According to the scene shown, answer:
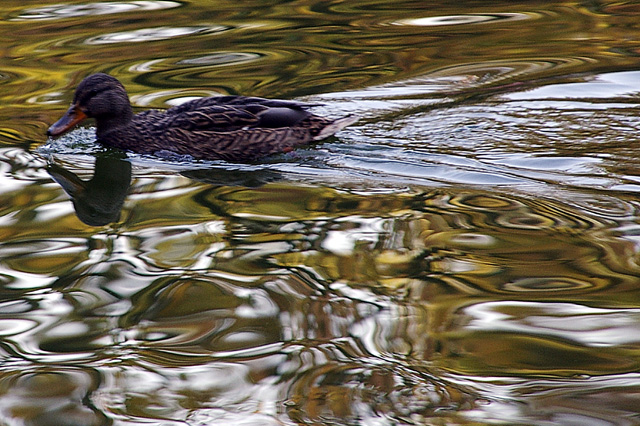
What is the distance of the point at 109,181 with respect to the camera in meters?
7.38

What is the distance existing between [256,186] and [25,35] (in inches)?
242

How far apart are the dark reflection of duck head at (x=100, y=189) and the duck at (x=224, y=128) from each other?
319 millimetres

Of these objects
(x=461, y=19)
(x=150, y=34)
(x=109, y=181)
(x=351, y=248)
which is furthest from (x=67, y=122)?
(x=461, y=19)

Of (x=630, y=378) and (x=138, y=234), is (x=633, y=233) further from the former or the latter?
(x=138, y=234)

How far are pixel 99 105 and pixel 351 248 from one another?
3.53 m

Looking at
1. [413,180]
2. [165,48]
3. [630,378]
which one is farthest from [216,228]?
[165,48]

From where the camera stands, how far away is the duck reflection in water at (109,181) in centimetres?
665

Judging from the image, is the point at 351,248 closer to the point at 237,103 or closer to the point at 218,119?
the point at 218,119

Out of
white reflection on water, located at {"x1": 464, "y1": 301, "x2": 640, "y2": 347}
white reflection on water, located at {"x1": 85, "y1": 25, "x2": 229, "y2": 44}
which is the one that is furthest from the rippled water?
white reflection on water, located at {"x1": 85, "y1": 25, "x2": 229, "y2": 44}

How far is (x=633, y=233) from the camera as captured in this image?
5.50 m

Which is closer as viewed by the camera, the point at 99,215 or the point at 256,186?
the point at 99,215

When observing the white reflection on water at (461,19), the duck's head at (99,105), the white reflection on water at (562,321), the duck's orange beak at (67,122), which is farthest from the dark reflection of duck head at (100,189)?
the white reflection on water at (461,19)

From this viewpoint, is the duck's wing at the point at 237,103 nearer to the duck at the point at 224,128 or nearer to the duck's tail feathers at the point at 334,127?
the duck at the point at 224,128

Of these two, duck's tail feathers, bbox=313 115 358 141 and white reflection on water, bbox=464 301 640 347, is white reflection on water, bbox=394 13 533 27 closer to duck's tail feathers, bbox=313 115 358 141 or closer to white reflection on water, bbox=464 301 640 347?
duck's tail feathers, bbox=313 115 358 141
